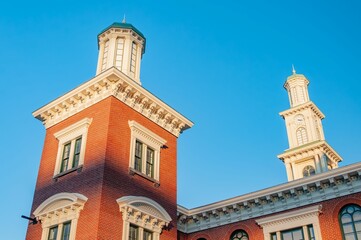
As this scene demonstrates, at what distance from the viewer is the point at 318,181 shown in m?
21.6

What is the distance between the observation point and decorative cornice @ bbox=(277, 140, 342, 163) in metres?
45.7

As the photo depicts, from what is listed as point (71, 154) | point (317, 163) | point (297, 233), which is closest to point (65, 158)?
point (71, 154)

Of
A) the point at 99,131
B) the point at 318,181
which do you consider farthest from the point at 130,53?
the point at 318,181

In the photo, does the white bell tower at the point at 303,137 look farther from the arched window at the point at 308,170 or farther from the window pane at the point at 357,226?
the window pane at the point at 357,226

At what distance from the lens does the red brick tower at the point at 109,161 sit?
1905 cm

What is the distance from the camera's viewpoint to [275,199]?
23047 millimetres

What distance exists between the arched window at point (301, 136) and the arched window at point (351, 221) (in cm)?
2721

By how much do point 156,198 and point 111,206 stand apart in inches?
136

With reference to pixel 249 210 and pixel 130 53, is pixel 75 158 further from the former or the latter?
pixel 249 210

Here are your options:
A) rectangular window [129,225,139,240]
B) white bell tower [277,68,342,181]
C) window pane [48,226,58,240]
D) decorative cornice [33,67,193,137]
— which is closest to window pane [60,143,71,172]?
decorative cornice [33,67,193,137]

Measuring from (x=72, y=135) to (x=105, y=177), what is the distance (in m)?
3.87

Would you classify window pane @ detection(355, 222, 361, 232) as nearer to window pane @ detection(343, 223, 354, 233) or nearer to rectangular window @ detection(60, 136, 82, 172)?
window pane @ detection(343, 223, 354, 233)

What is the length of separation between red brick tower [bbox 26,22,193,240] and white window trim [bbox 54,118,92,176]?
0.05 meters

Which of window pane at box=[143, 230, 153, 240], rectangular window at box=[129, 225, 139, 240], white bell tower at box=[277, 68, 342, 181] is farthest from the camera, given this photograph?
white bell tower at box=[277, 68, 342, 181]
